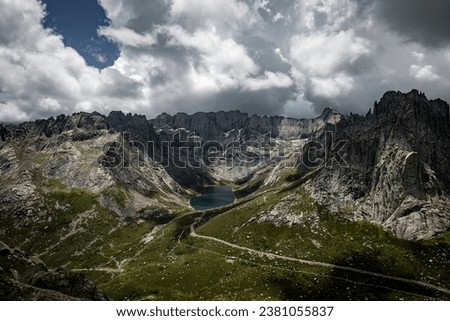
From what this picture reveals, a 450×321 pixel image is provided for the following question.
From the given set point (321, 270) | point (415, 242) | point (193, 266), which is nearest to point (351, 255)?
point (321, 270)

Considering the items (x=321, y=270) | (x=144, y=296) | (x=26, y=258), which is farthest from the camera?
(x=321, y=270)

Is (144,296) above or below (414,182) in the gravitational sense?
below

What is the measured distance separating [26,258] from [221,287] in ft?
264

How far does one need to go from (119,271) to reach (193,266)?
47968 millimetres

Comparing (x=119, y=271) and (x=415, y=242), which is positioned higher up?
(x=415, y=242)

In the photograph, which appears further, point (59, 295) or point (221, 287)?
point (221, 287)

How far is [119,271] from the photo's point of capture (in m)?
196

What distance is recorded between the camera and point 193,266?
568ft

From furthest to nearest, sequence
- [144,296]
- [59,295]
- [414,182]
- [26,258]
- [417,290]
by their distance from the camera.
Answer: [414,182]
[144,296]
[417,290]
[26,258]
[59,295]
